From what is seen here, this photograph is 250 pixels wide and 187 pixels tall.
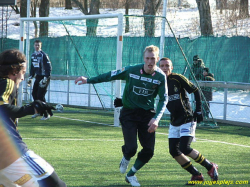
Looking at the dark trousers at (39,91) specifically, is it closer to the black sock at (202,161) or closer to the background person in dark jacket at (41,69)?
the background person in dark jacket at (41,69)

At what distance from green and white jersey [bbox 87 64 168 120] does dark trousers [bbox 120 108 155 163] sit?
98mm

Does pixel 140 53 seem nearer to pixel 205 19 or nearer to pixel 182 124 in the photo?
pixel 182 124

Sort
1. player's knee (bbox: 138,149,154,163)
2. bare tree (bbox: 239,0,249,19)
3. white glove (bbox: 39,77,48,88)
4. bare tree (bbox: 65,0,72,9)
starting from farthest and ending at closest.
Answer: bare tree (bbox: 65,0,72,9) < bare tree (bbox: 239,0,249,19) < white glove (bbox: 39,77,48,88) < player's knee (bbox: 138,149,154,163)

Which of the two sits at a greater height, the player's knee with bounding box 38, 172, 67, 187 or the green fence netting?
the green fence netting

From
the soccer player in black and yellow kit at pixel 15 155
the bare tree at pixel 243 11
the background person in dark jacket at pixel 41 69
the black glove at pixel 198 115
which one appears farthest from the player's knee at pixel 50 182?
the bare tree at pixel 243 11

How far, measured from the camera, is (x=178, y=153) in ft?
22.0

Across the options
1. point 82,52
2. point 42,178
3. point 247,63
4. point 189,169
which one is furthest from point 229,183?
point 247,63

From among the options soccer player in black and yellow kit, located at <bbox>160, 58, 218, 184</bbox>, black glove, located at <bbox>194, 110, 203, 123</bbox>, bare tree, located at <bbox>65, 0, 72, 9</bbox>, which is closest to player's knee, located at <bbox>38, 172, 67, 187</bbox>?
soccer player in black and yellow kit, located at <bbox>160, 58, 218, 184</bbox>

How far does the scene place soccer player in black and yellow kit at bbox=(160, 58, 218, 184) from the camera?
265 inches

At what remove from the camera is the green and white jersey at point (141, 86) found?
6480 mm

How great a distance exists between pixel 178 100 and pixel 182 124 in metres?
0.36

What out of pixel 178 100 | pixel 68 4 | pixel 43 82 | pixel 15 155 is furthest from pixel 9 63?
pixel 68 4

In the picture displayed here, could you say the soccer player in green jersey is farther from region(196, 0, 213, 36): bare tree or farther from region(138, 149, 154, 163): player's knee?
region(196, 0, 213, 36): bare tree

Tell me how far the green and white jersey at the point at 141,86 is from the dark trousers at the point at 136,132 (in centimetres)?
10
